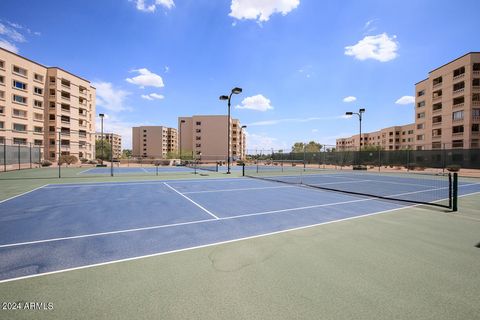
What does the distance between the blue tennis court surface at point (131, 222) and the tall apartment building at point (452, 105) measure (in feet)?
137

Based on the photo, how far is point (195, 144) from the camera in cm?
9112

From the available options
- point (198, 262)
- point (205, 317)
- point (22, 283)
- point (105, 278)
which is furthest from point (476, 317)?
point (22, 283)

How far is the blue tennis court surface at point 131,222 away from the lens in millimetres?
4305

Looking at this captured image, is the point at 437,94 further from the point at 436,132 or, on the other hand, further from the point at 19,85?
the point at 19,85

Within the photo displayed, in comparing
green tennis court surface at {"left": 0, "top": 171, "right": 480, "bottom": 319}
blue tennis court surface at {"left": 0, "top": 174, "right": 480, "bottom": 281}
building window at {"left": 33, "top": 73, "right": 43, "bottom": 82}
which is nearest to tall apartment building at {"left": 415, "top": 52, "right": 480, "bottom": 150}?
blue tennis court surface at {"left": 0, "top": 174, "right": 480, "bottom": 281}

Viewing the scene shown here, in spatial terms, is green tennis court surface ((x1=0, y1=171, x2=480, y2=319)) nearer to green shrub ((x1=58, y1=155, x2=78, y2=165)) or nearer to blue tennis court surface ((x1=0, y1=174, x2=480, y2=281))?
blue tennis court surface ((x1=0, y1=174, x2=480, y2=281))

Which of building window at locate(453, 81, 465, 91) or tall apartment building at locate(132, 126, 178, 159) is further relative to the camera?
tall apartment building at locate(132, 126, 178, 159)

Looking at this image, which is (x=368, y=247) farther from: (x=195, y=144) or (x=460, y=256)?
(x=195, y=144)

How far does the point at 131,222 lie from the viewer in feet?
21.4

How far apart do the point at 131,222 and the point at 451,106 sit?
62.9 metres

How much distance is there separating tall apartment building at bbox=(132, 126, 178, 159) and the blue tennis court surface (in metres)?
117

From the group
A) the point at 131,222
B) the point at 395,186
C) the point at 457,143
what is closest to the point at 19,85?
the point at 131,222

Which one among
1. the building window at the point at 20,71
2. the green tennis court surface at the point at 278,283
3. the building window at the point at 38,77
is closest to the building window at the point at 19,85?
the building window at the point at 20,71

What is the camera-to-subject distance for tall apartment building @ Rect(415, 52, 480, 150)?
41.7m
